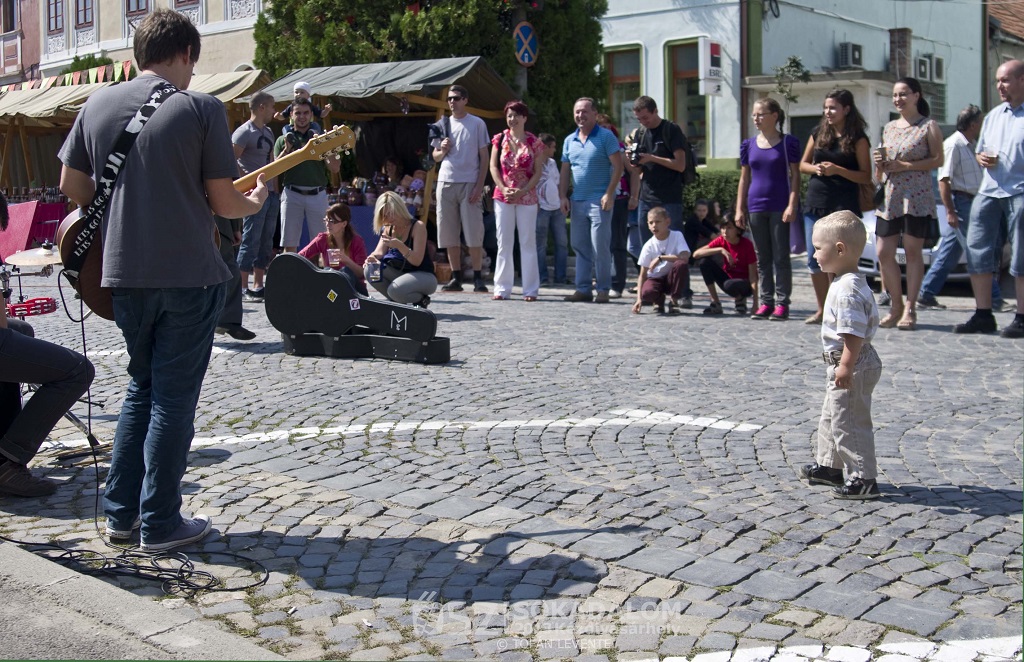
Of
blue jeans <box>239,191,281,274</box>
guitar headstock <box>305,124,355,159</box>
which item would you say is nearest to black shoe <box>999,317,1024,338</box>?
guitar headstock <box>305,124,355,159</box>

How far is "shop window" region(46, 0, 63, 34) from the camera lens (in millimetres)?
28334

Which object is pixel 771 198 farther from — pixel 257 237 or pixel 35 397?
pixel 35 397

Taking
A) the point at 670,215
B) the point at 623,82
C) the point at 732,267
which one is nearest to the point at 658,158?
the point at 670,215

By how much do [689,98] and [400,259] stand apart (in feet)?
57.4

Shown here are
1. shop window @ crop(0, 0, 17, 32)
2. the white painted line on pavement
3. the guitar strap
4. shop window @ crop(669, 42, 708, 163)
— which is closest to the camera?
the guitar strap

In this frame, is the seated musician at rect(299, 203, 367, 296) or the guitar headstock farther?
the seated musician at rect(299, 203, 367, 296)

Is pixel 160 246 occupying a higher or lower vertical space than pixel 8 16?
lower

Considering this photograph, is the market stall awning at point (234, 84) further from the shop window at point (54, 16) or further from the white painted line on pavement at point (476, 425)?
the white painted line on pavement at point (476, 425)

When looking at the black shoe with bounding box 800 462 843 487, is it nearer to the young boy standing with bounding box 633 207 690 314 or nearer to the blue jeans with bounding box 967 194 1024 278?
the blue jeans with bounding box 967 194 1024 278

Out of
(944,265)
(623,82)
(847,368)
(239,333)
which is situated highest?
(623,82)

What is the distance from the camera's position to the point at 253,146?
11.7 meters

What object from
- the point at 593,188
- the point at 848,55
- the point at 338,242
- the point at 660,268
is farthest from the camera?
the point at 848,55

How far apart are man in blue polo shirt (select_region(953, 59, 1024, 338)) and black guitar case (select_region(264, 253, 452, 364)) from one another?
4380 millimetres

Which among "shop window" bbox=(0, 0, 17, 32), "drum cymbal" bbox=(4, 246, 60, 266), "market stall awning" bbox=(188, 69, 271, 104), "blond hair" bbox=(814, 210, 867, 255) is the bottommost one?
"drum cymbal" bbox=(4, 246, 60, 266)
